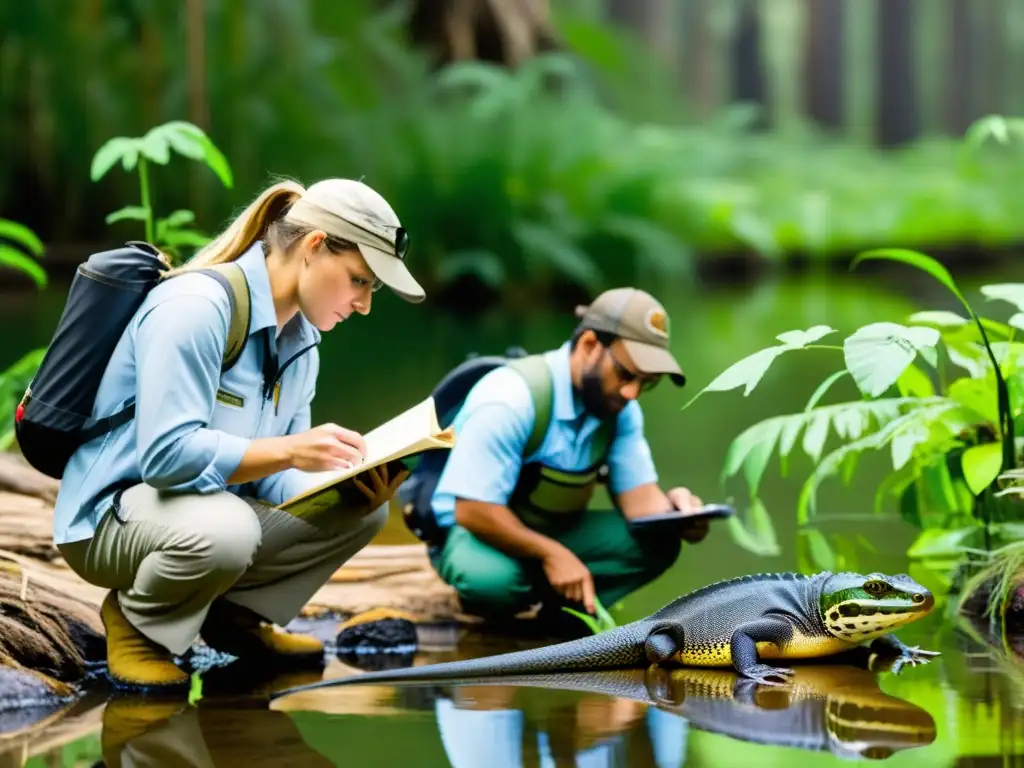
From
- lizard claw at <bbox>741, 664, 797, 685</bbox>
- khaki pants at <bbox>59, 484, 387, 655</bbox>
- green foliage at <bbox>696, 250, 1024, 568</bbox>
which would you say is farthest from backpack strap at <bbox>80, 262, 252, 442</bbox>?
lizard claw at <bbox>741, 664, 797, 685</bbox>

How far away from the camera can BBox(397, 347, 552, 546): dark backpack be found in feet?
14.9

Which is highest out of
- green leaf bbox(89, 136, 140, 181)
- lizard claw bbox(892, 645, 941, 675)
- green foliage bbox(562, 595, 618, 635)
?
green leaf bbox(89, 136, 140, 181)

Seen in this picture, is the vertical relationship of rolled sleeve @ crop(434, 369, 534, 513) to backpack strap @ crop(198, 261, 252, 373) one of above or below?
below

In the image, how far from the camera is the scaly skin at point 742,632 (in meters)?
3.93

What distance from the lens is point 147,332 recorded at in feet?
11.9

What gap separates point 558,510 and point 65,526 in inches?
59.3

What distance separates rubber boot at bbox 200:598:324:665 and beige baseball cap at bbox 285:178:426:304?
1013mm

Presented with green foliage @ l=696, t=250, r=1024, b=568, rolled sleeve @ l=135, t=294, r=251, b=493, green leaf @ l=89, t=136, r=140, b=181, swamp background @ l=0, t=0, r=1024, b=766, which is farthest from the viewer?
green leaf @ l=89, t=136, r=140, b=181

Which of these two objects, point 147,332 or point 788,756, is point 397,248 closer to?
point 147,332

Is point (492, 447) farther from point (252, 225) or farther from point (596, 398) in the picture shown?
point (252, 225)

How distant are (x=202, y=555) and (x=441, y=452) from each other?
4.29 ft

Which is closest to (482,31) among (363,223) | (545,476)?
(545,476)

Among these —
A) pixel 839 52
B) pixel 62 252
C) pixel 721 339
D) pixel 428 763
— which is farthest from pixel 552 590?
pixel 839 52

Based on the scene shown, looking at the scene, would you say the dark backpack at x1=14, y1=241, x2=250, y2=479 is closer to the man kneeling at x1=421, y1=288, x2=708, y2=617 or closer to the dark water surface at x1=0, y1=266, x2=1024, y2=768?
the dark water surface at x1=0, y1=266, x2=1024, y2=768
